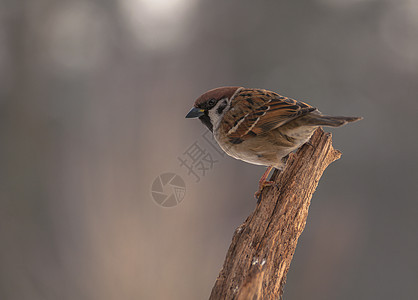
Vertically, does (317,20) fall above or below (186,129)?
above

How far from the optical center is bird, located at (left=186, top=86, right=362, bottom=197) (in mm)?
1459

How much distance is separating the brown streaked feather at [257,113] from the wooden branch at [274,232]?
224 millimetres

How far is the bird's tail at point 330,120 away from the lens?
127 centimetres

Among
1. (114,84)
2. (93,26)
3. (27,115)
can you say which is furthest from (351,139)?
(27,115)

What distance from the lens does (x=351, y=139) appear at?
260 centimetres

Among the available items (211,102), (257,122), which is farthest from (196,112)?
(257,122)

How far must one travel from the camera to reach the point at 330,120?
1.32 meters

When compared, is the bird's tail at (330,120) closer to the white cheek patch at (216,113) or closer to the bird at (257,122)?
the bird at (257,122)

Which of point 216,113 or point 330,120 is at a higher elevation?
point 330,120

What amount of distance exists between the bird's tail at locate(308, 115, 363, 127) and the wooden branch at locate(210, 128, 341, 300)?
23cm

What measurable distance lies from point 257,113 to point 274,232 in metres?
0.48

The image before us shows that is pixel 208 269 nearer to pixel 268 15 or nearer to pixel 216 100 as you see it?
pixel 216 100

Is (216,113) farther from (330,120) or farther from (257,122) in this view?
(330,120)

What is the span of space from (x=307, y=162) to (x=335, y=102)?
110 cm
